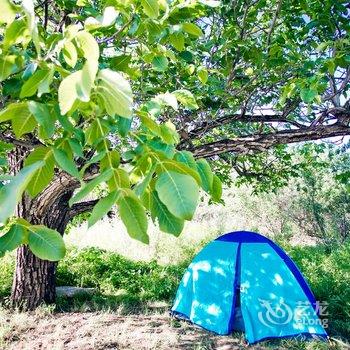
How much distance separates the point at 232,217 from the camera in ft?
64.4

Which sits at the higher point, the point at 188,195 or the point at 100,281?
the point at 188,195

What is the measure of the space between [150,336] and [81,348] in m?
0.91

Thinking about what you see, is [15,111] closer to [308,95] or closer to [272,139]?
[308,95]

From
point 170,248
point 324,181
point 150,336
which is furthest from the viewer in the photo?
point 324,181

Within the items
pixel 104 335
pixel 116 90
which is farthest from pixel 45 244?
pixel 104 335

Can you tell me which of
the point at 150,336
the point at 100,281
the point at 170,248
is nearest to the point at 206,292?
the point at 150,336

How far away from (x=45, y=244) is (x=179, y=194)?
0.37 metres

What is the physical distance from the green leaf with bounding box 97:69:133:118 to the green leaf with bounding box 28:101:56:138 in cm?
23

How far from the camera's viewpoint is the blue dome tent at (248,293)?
4.83m

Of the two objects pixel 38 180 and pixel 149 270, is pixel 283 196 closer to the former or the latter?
pixel 149 270

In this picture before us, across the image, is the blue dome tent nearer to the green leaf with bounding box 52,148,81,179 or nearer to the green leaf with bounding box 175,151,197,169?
the green leaf with bounding box 175,151,197,169

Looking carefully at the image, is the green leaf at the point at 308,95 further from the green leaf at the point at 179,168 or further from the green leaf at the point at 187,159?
the green leaf at the point at 179,168

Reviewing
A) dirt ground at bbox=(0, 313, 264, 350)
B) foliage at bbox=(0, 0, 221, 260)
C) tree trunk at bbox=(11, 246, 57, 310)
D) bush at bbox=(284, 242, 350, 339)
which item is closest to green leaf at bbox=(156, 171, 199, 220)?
foliage at bbox=(0, 0, 221, 260)

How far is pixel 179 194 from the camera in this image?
0.70 m
